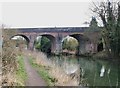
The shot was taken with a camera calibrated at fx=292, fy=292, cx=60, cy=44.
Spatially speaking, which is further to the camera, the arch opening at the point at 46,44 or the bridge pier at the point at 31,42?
the arch opening at the point at 46,44

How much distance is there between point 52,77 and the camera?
524 inches

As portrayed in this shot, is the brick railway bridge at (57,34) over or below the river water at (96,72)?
over

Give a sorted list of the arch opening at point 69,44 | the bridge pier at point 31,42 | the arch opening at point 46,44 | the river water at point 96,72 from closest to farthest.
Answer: the river water at point 96,72, the bridge pier at point 31,42, the arch opening at point 69,44, the arch opening at point 46,44

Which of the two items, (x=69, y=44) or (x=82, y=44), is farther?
(x=69, y=44)

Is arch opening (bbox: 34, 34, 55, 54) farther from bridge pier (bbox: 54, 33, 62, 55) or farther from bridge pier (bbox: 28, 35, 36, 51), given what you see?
bridge pier (bbox: 28, 35, 36, 51)

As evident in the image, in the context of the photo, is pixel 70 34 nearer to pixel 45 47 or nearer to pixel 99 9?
pixel 45 47

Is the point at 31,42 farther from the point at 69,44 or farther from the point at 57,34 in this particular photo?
the point at 69,44

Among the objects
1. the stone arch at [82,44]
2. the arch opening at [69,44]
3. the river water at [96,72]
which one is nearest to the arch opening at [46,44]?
the arch opening at [69,44]

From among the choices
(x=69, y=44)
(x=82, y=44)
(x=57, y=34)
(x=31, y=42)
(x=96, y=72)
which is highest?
(x=57, y=34)

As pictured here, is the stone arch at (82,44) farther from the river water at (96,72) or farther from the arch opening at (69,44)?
the river water at (96,72)

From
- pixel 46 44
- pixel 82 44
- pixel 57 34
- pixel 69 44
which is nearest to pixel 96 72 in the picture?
pixel 82 44

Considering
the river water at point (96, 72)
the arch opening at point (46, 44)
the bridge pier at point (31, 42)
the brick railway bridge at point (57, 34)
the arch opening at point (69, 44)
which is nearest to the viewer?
the river water at point (96, 72)

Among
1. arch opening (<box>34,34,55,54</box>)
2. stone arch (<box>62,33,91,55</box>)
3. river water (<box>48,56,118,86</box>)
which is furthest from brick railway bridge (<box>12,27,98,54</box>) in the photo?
river water (<box>48,56,118,86</box>)

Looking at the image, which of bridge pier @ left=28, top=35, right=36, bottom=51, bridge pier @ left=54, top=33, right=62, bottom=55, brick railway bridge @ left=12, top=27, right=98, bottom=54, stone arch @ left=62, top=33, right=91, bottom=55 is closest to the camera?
stone arch @ left=62, top=33, right=91, bottom=55
